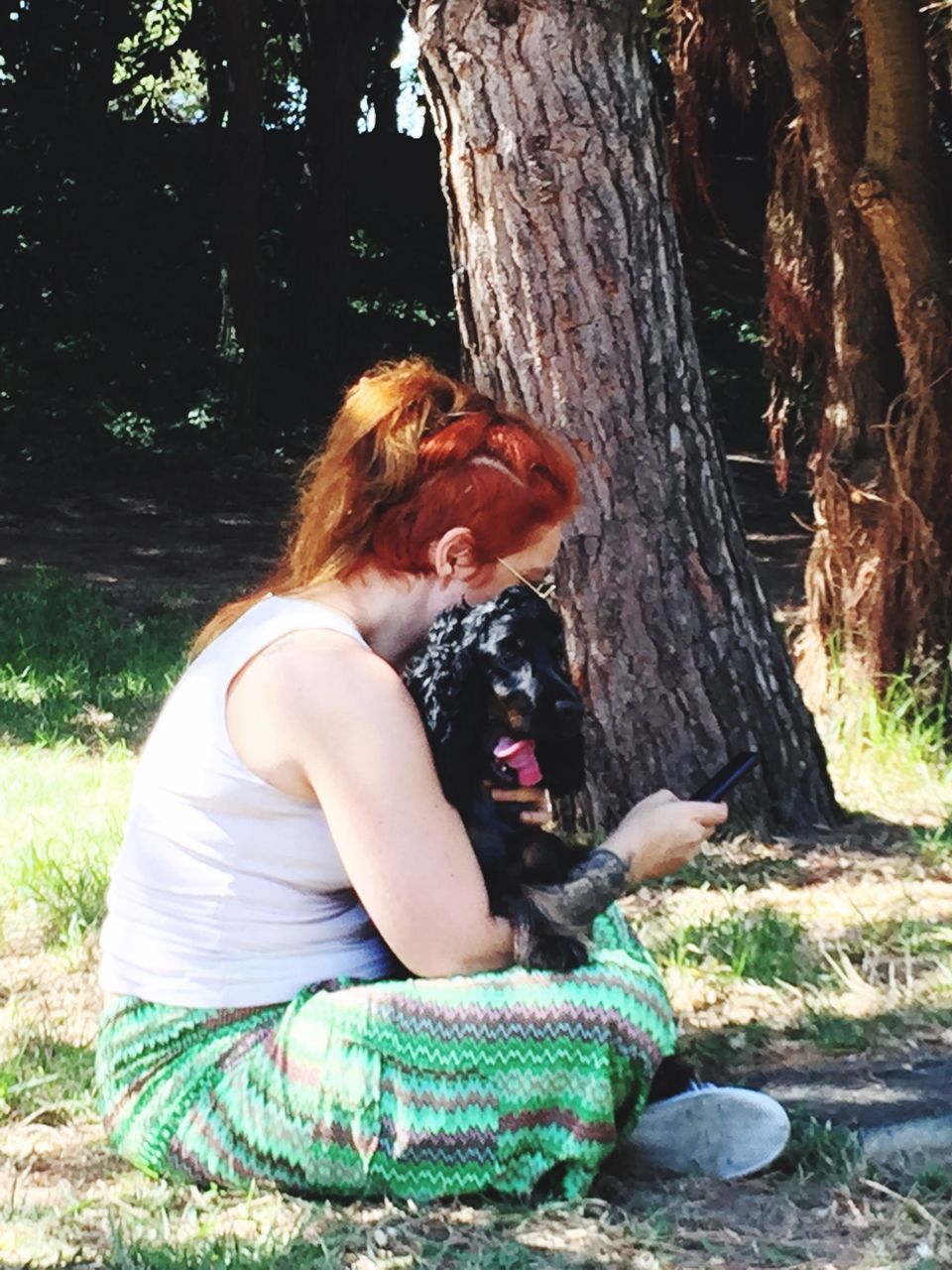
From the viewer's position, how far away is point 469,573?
256 centimetres

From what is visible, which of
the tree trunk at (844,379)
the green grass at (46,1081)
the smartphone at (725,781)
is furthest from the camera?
the tree trunk at (844,379)

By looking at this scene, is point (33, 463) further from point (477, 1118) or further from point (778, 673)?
point (477, 1118)

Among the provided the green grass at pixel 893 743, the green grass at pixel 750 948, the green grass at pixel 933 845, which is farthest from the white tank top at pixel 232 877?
the green grass at pixel 893 743

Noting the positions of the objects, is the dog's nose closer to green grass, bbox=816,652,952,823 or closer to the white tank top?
the white tank top

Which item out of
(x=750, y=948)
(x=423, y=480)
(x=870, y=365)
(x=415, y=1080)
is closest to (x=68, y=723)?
(x=870, y=365)

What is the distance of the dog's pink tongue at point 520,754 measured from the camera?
2.43 metres

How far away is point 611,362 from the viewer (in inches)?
167

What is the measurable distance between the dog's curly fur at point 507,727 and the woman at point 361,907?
0.13 ft

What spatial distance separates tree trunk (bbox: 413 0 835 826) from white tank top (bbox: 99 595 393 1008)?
1.80 meters

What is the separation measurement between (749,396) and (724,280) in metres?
2.11

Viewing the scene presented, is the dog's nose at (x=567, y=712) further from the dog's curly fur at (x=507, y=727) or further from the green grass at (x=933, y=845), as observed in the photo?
the green grass at (x=933, y=845)

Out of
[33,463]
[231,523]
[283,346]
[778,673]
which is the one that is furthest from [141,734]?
[283,346]

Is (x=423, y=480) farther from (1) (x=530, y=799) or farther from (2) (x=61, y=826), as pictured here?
(2) (x=61, y=826)

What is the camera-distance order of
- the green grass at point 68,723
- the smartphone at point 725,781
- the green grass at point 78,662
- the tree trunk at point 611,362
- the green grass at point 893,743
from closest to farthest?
1. the smartphone at point 725,781
2. the tree trunk at point 611,362
3. the green grass at point 68,723
4. the green grass at point 893,743
5. the green grass at point 78,662
